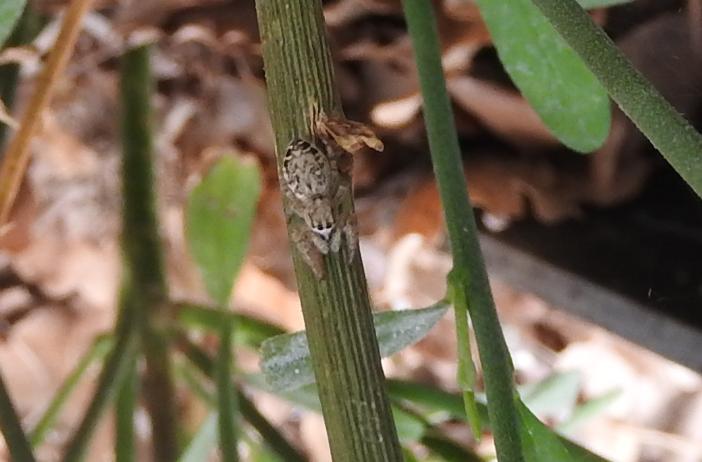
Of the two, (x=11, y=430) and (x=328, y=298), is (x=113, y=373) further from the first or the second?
(x=328, y=298)

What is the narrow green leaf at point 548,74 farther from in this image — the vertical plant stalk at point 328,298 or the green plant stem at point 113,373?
the green plant stem at point 113,373

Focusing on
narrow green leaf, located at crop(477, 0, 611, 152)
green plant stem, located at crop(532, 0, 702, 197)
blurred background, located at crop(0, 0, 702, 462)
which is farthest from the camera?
blurred background, located at crop(0, 0, 702, 462)

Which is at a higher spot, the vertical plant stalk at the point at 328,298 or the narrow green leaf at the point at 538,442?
the vertical plant stalk at the point at 328,298

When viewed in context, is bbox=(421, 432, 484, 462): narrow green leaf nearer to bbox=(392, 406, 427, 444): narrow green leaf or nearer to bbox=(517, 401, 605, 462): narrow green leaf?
bbox=(392, 406, 427, 444): narrow green leaf

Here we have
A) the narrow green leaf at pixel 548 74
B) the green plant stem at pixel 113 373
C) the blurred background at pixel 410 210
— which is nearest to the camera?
the narrow green leaf at pixel 548 74

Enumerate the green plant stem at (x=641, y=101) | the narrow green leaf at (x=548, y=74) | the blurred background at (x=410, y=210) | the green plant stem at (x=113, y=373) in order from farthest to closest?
the blurred background at (x=410, y=210), the green plant stem at (x=113, y=373), the narrow green leaf at (x=548, y=74), the green plant stem at (x=641, y=101)

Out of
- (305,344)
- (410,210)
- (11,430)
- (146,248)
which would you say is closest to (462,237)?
(305,344)

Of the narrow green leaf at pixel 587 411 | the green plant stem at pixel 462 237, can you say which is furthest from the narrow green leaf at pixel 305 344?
the narrow green leaf at pixel 587 411

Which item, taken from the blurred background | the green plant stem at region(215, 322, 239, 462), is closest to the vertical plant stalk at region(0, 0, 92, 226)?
the blurred background
